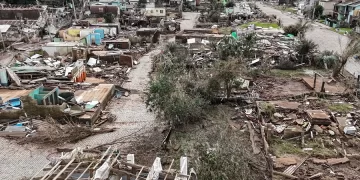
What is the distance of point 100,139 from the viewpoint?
421 inches

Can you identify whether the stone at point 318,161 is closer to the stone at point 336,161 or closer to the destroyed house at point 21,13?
the stone at point 336,161

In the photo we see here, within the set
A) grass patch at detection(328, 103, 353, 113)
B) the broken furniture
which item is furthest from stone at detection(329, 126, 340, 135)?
the broken furniture

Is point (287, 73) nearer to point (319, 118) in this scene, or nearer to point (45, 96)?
point (319, 118)

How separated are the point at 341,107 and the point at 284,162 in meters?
5.10

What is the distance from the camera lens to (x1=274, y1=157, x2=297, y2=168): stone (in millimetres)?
8656

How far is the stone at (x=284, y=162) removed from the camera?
341 inches

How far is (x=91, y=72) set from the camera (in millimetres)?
18281

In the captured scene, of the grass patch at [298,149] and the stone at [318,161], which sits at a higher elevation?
the grass patch at [298,149]

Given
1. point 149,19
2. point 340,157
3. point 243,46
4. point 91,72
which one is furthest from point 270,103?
point 149,19

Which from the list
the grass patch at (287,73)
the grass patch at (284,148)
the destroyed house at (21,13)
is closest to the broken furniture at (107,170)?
the grass patch at (284,148)

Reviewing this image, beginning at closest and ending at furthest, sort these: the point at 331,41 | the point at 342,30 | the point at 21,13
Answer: the point at 331,41 < the point at 342,30 < the point at 21,13

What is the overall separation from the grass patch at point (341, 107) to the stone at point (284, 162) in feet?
14.2

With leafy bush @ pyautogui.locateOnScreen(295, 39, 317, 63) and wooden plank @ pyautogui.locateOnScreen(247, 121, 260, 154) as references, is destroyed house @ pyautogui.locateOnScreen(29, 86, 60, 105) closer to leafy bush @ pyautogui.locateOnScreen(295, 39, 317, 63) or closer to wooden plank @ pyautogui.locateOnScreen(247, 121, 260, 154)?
wooden plank @ pyautogui.locateOnScreen(247, 121, 260, 154)

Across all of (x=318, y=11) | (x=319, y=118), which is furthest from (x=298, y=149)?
(x=318, y=11)
